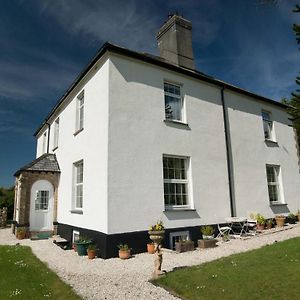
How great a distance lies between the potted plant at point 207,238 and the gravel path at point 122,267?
0.98 ft

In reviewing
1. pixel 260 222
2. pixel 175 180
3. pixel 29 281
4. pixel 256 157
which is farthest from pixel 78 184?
pixel 256 157

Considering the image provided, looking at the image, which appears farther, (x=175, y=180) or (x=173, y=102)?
(x=173, y=102)

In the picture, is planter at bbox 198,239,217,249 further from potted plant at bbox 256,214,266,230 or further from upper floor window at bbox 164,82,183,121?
upper floor window at bbox 164,82,183,121

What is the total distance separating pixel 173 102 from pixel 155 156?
2885 millimetres

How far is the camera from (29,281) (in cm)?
672

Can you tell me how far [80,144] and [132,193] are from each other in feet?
12.7

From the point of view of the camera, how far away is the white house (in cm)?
1017

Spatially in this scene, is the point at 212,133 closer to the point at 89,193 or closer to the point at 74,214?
the point at 89,193

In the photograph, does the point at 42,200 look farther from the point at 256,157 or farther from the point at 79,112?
the point at 256,157

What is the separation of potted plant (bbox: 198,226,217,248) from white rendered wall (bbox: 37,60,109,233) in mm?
3629

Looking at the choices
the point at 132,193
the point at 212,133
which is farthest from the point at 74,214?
the point at 212,133

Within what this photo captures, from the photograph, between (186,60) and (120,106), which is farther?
(186,60)

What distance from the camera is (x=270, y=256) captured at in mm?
7852

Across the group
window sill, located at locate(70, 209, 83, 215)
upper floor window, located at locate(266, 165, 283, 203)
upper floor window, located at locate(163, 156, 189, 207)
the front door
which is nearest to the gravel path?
window sill, located at locate(70, 209, 83, 215)
